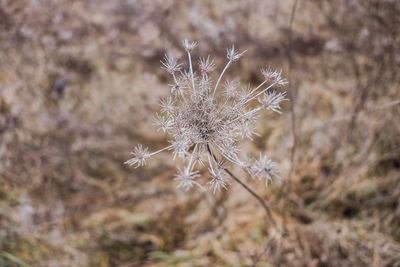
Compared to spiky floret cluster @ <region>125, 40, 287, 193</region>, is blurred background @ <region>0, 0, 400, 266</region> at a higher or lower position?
higher

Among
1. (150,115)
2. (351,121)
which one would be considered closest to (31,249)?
(150,115)

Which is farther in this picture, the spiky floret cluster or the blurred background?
the blurred background

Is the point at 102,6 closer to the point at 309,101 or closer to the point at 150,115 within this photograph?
the point at 150,115

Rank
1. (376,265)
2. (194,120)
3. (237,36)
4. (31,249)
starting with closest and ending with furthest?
(194,120), (376,265), (31,249), (237,36)

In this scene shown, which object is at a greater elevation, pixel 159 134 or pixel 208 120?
pixel 159 134

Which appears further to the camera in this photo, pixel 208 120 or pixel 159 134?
pixel 159 134

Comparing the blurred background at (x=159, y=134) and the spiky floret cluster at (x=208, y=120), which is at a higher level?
the blurred background at (x=159, y=134)

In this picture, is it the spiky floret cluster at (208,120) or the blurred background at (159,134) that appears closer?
the spiky floret cluster at (208,120)

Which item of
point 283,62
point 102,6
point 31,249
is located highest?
point 102,6
